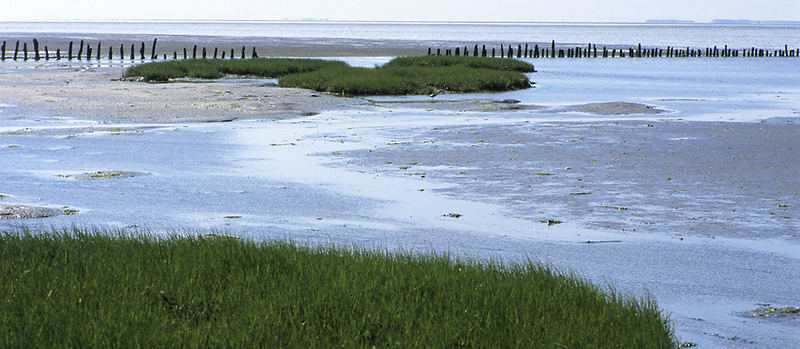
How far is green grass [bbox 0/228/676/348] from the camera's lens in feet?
18.1

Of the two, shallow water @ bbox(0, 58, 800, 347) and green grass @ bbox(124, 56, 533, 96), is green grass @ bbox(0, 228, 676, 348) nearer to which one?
shallow water @ bbox(0, 58, 800, 347)

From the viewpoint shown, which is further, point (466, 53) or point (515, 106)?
point (466, 53)

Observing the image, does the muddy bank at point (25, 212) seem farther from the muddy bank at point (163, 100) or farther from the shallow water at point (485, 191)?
the muddy bank at point (163, 100)

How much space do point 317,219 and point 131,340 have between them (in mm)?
5191

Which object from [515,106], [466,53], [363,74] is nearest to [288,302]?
[515,106]

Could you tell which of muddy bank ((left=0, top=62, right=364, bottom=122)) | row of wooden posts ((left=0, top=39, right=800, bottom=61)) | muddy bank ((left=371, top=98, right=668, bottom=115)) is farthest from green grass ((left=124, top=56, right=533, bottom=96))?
row of wooden posts ((left=0, top=39, right=800, bottom=61))

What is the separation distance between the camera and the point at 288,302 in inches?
241

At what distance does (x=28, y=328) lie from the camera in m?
5.41

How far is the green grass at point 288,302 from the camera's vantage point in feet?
18.1

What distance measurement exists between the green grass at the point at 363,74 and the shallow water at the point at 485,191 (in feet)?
Result: 33.9

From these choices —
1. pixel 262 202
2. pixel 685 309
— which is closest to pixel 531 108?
pixel 262 202

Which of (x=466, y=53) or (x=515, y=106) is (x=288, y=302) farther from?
(x=466, y=53)

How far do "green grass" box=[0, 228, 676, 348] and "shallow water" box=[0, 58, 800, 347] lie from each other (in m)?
0.95

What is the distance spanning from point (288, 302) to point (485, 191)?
6.47 meters
